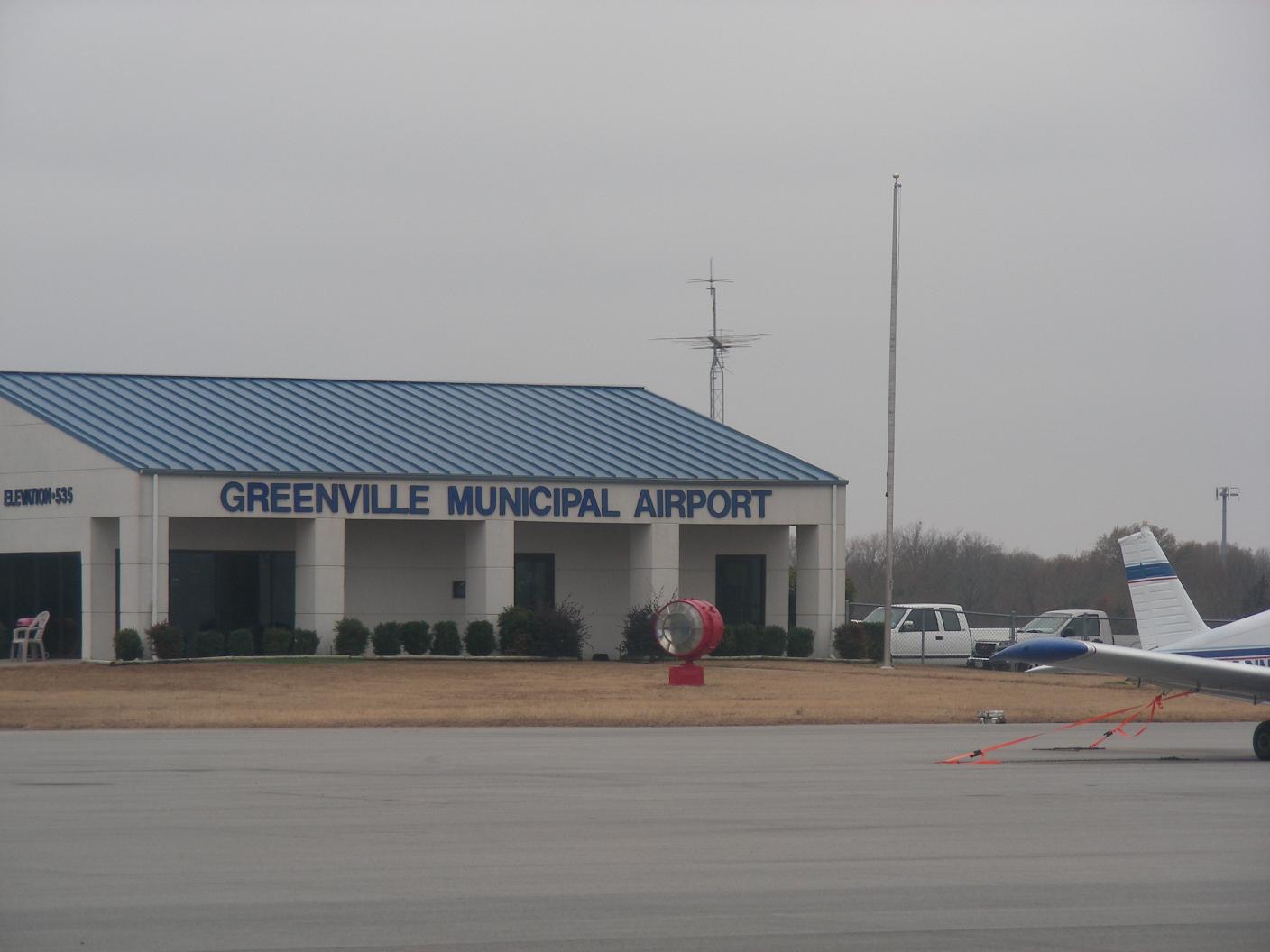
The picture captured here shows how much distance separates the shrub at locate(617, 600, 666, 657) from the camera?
144ft

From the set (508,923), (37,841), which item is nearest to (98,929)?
(508,923)

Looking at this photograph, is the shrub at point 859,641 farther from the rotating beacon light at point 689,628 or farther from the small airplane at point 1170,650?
the small airplane at point 1170,650

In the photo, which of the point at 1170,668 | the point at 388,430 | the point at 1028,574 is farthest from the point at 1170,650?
the point at 1028,574

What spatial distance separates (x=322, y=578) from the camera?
41.7 meters

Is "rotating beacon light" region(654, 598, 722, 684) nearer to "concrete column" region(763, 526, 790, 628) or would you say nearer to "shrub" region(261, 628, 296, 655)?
"shrub" region(261, 628, 296, 655)

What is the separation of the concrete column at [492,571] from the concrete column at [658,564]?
3.39m

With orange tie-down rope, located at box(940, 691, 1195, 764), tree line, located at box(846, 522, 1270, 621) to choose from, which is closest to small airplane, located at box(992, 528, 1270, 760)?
orange tie-down rope, located at box(940, 691, 1195, 764)

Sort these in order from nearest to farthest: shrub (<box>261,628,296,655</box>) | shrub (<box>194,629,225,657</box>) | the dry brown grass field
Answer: the dry brown grass field < shrub (<box>194,629,225,657</box>) < shrub (<box>261,628,296,655</box>)

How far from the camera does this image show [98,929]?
9211 millimetres

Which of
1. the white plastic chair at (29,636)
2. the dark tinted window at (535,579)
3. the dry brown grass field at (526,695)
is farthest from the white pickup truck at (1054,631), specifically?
the white plastic chair at (29,636)

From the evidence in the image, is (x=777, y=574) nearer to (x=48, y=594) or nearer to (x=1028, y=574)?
(x=48, y=594)

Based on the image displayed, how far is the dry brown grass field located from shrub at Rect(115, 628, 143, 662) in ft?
2.16

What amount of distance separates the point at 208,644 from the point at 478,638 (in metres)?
6.06

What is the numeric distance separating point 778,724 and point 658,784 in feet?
34.8
